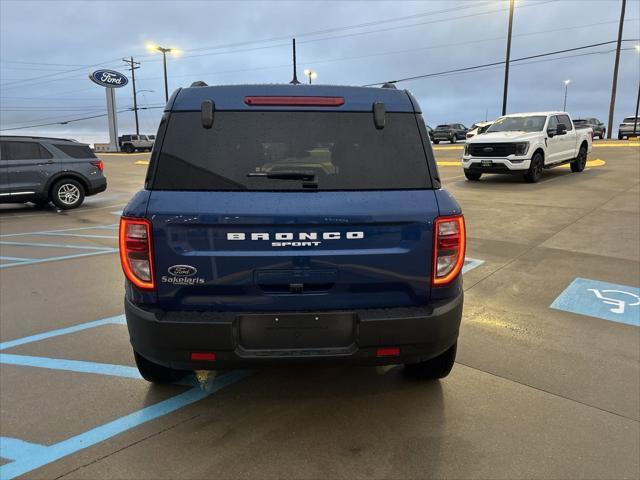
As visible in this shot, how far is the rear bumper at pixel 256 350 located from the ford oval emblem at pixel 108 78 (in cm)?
5329

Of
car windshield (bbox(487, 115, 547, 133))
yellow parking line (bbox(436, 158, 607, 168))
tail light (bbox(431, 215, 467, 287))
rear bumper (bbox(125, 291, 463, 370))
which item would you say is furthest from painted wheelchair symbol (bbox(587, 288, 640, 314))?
yellow parking line (bbox(436, 158, 607, 168))

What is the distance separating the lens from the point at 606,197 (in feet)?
38.4

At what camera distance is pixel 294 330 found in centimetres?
250

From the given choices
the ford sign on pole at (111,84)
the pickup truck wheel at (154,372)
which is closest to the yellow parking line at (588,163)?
the pickup truck wheel at (154,372)

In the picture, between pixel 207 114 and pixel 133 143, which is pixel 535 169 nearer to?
pixel 207 114

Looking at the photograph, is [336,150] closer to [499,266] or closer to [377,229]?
[377,229]

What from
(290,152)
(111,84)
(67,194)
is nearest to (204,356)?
(290,152)

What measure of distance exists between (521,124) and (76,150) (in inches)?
520

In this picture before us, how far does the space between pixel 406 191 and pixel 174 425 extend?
2024mm

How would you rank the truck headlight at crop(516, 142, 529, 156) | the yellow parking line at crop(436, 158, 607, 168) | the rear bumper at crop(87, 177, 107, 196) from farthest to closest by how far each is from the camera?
1. the yellow parking line at crop(436, 158, 607, 168)
2. the truck headlight at crop(516, 142, 529, 156)
3. the rear bumper at crop(87, 177, 107, 196)

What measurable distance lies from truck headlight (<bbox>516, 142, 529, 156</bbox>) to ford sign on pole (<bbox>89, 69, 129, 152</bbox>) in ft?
151

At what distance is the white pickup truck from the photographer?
44.7ft

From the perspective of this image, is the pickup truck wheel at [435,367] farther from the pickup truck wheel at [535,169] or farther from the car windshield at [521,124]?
the car windshield at [521,124]

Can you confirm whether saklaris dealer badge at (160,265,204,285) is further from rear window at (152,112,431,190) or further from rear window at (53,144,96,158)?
rear window at (53,144,96,158)
